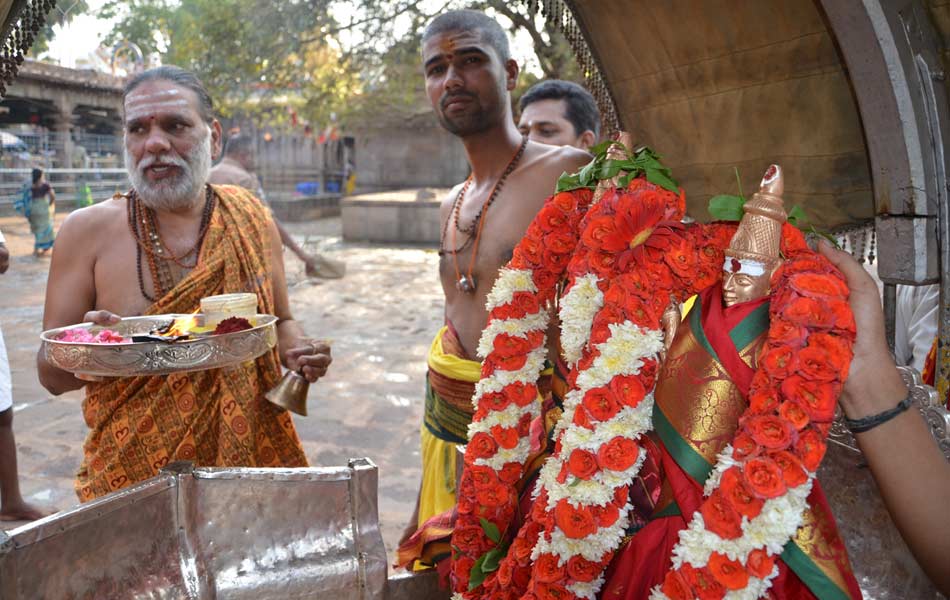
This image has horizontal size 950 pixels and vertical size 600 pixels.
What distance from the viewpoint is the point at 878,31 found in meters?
1.64

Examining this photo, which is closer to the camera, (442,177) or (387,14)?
(387,14)

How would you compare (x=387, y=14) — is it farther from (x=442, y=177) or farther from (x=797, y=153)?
(x=442, y=177)

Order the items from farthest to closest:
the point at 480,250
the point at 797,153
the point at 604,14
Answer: the point at 480,250
the point at 604,14
the point at 797,153

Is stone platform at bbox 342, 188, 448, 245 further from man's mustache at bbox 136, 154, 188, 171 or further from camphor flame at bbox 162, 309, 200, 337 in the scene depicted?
camphor flame at bbox 162, 309, 200, 337

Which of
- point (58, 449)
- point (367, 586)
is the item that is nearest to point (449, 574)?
point (367, 586)

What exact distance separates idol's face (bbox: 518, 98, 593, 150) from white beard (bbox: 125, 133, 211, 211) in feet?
7.24

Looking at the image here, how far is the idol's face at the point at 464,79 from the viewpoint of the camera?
2857 mm

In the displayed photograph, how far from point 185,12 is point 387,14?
26.0 ft

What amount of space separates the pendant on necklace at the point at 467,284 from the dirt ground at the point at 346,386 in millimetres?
1380

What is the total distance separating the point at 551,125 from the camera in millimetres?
4211

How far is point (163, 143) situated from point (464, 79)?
3.82ft

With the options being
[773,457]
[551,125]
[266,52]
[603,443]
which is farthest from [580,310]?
[266,52]

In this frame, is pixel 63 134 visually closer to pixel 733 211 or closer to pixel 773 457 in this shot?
pixel 733 211

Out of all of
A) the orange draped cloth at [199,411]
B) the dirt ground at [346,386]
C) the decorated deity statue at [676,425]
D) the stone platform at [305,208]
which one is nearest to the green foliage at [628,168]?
the decorated deity statue at [676,425]
